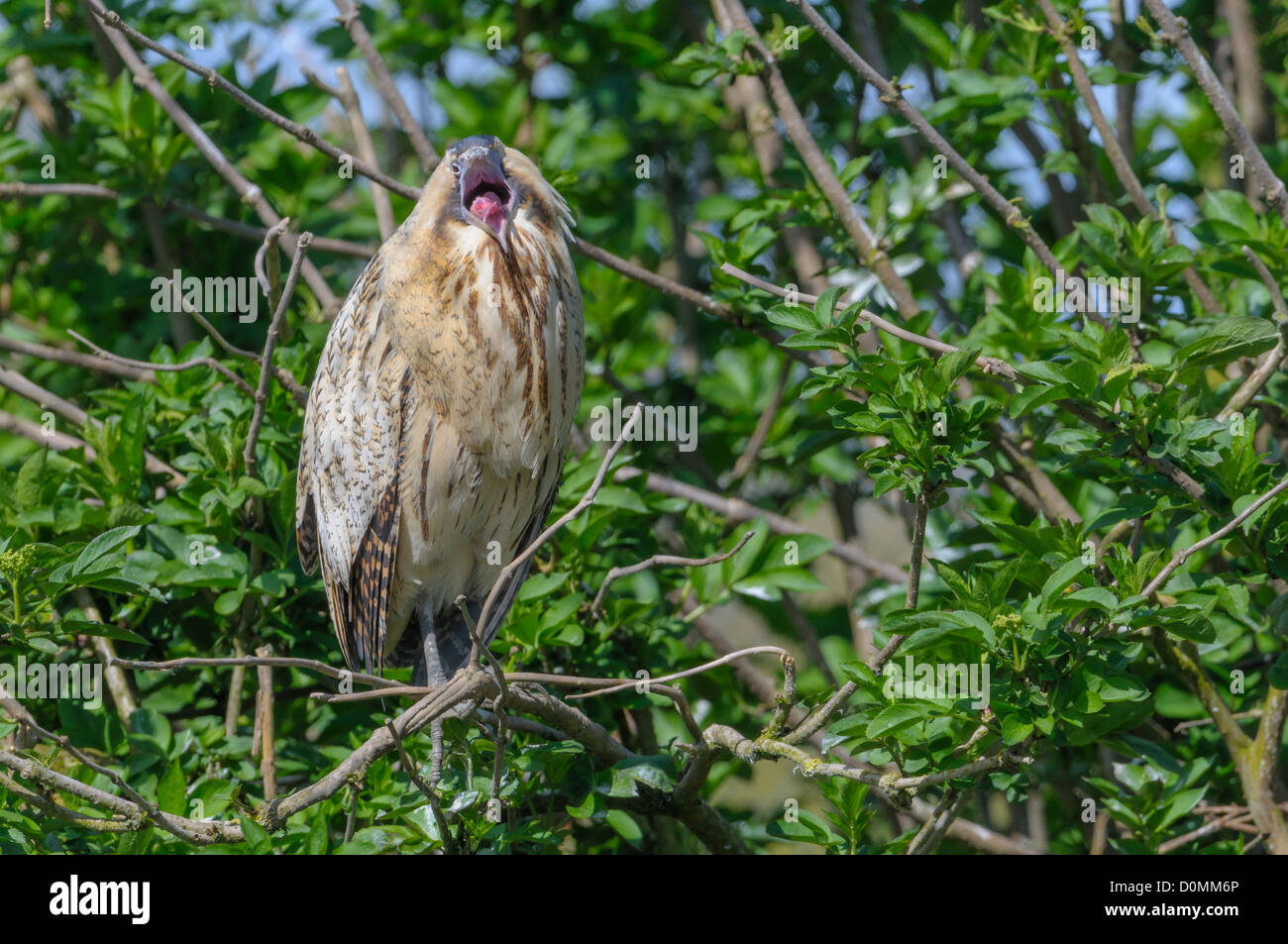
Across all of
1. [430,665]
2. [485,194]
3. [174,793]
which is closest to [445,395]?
[485,194]

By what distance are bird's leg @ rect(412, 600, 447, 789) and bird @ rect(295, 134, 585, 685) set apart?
1 cm

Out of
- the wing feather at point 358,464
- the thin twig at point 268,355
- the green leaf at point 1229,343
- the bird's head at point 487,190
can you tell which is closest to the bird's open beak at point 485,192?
the bird's head at point 487,190

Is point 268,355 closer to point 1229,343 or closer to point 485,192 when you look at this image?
point 485,192

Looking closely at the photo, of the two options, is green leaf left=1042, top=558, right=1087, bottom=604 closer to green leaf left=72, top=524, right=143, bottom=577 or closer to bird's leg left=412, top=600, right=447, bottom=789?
bird's leg left=412, top=600, right=447, bottom=789

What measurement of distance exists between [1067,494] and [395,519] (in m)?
2.06

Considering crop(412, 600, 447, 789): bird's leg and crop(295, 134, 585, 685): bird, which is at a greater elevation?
crop(295, 134, 585, 685): bird

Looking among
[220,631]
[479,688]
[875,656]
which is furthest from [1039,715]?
[220,631]

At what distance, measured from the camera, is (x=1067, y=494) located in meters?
4.07

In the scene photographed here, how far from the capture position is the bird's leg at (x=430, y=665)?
133 inches

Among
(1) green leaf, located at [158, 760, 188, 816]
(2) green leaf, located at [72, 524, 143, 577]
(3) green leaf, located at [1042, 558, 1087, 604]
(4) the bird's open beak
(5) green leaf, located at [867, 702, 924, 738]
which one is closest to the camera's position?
(3) green leaf, located at [1042, 558, 1087, 604]

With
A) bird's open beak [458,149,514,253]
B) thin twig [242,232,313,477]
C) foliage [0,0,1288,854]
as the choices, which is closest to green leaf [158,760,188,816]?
foliage [0,0,1288,854]

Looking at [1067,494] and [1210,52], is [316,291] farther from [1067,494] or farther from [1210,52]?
[1210,52]

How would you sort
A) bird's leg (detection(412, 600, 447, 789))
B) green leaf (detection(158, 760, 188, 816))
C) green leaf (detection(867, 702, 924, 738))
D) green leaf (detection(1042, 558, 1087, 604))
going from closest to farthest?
green leaf (detection(1042, 558, 1087, 604)) → green leaf (detection(867, 702, 924, 738)) → green leaf (detection(158, 760, 188, 816)) → bird's leg (detection(412, 600, 447, 789))

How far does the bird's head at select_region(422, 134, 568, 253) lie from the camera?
11.8 ft
